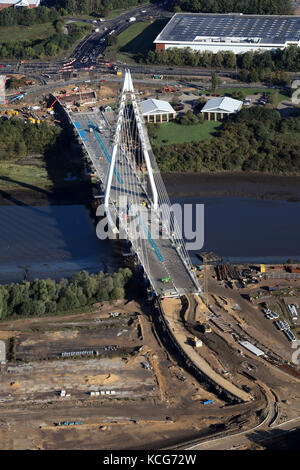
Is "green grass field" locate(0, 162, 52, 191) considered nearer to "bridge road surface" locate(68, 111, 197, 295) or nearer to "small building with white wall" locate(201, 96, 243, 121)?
"bridge road surface" locate(68, 111, 197, 295)

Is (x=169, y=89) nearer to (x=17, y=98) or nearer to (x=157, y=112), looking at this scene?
(x=157, y=112)

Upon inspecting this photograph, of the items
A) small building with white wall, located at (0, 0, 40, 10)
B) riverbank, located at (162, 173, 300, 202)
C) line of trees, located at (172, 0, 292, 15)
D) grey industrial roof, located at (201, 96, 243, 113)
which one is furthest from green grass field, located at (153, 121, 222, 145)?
small building with white wall, located at (0, 0, 40, 10)

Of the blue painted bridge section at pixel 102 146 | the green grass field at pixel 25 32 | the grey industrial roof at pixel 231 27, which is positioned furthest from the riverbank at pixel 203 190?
the green grass field at pixel 25 32

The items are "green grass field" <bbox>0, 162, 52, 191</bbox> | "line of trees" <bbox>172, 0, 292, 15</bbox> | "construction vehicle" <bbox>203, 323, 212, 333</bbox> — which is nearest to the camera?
"construction vehicle" <bbox>203, 323, 212, 333</bbox>

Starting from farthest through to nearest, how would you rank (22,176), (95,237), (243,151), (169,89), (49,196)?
(169,89) < (243,151) < (22,176) < (49,196) < (95,237)

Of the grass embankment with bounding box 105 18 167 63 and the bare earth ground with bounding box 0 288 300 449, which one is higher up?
the grass embankment with bounding box 105 18 167 63

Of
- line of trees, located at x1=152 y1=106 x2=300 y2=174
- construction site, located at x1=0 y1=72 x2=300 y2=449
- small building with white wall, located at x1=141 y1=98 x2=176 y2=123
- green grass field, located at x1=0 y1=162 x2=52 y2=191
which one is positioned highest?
small building with white wall, located at x1=141 y1=98 x2=176 y2=123

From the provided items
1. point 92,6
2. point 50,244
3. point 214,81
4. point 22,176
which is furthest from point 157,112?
point 92,6

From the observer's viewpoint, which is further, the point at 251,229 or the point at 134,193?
the point at 134,193
